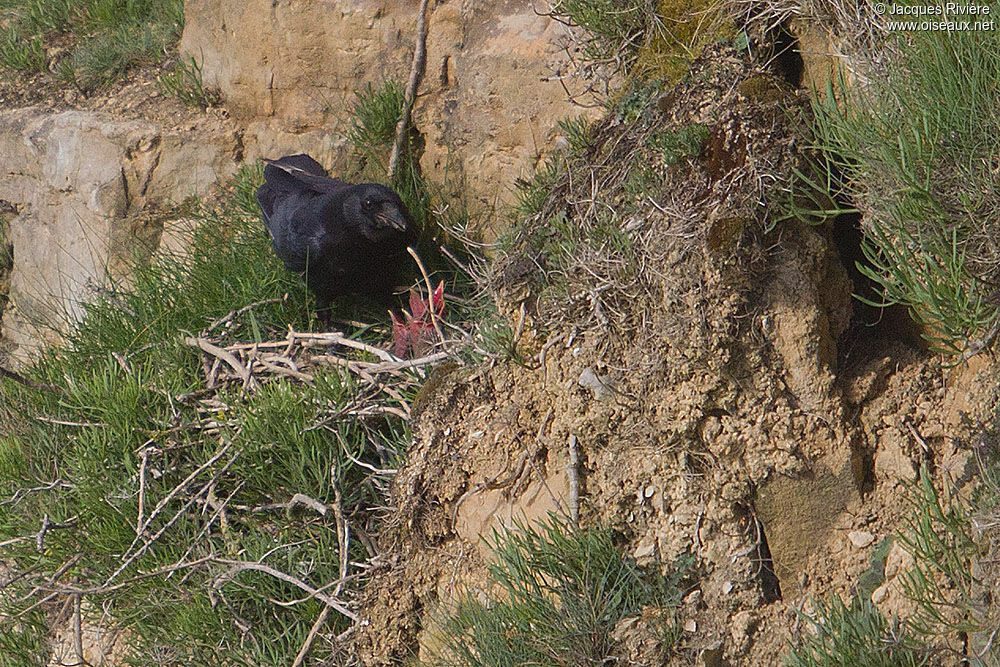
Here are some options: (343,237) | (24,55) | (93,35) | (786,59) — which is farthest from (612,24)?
(24,55)

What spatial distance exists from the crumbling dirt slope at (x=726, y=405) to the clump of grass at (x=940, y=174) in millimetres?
214

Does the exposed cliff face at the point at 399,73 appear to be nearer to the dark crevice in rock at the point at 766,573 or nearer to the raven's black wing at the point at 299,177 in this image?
the raven's black wing at the point at 299,177

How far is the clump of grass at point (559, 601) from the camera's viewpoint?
90.7 inches

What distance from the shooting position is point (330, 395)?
3266mm

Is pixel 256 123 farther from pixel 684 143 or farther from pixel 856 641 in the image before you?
pixel 856 641

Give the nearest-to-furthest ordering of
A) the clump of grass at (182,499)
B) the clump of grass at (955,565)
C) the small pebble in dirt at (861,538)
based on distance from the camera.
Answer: the clump of grass at (955,565)
the small pebble in dirt at (861,538)
the clump of grass at (182,499)

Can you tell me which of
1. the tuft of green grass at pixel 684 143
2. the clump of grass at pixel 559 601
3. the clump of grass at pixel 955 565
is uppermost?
the tuft of green grass at pixel 684 143

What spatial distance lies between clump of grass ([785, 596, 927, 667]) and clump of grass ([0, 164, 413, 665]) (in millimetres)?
1495

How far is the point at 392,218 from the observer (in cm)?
383

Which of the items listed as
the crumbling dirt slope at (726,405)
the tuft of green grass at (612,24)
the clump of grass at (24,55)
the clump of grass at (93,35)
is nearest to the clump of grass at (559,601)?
the crumbling dirt slope at (726,405)

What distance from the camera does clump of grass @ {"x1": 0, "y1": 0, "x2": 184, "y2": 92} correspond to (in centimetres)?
527

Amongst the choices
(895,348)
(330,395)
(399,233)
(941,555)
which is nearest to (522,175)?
(399,233)

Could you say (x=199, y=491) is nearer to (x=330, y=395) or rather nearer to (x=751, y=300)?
(x=330, y=395)

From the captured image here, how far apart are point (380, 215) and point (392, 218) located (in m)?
0.06
